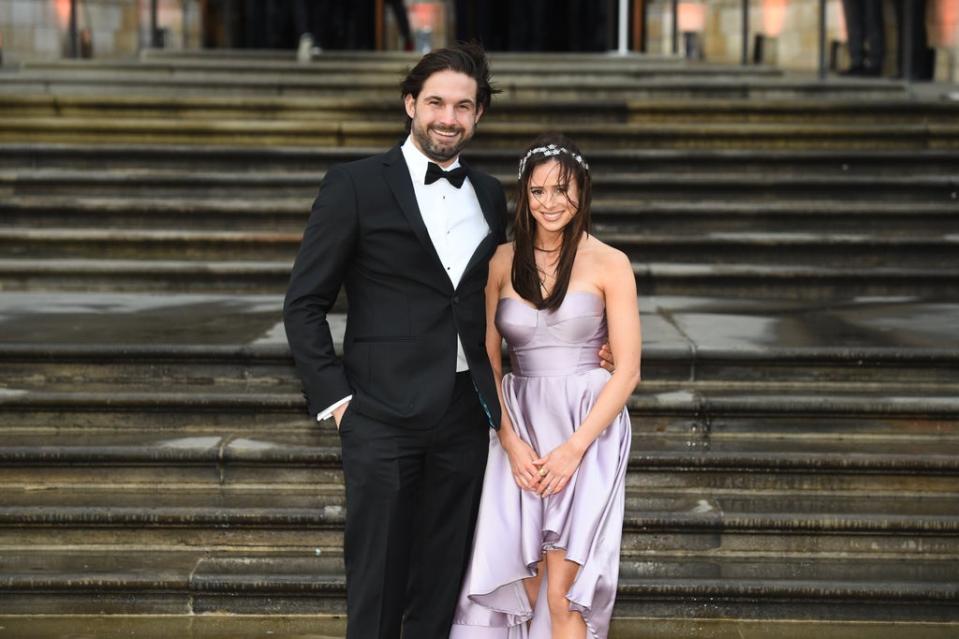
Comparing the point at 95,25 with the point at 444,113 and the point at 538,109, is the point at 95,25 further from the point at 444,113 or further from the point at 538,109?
the point at 444,113

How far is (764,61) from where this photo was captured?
16.3m

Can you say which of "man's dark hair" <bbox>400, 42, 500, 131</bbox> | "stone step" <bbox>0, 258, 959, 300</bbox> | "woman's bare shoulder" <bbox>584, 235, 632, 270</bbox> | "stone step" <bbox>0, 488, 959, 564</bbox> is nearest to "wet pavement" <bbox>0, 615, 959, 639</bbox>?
"stone step" <bbox>0, 488, 959, 564</bbox>

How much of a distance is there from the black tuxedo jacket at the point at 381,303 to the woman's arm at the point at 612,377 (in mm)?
307

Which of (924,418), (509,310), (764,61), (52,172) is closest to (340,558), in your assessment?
(509,310)

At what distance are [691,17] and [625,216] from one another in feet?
30.8

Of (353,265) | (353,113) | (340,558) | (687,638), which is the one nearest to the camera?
(353,265)

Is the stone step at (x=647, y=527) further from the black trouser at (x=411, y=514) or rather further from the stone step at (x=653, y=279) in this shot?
the stone step at (x=653, y=279)

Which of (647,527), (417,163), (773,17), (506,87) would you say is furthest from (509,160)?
(773,17)

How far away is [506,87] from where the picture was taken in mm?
10570

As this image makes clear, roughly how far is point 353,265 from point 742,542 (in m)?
2.37

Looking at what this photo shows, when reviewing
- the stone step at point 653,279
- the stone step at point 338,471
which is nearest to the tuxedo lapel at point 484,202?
the stone step at point 338,471

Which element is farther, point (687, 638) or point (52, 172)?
point (52, 172)

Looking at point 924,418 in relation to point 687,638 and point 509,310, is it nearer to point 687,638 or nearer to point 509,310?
point 687,638

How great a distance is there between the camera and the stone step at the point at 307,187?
29.1 ft
